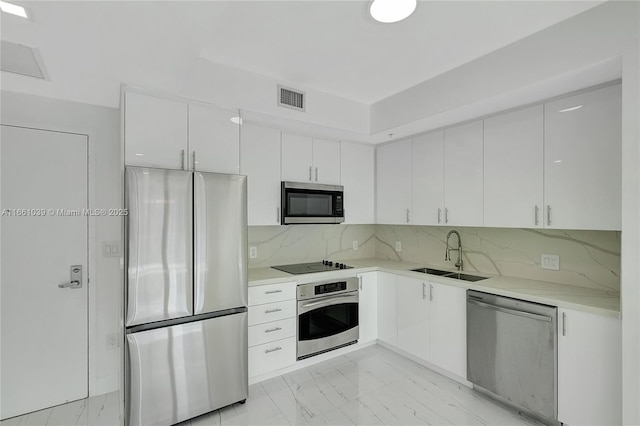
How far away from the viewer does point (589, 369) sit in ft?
6.51

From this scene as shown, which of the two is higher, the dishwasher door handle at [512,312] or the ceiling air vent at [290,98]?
the ceiling air vent at [290,98]

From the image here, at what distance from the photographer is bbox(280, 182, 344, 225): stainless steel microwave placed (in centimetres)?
313

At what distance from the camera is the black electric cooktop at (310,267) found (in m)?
3.16

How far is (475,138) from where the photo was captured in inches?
112

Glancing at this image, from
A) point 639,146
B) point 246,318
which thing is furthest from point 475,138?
point 246,318

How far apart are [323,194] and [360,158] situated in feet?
2.33

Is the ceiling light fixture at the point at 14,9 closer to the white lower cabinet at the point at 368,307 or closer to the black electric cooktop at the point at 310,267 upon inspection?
the black electric cooktop at the point at 310,267

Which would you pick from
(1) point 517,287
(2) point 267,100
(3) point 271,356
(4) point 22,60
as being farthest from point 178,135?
(1) point 517,287

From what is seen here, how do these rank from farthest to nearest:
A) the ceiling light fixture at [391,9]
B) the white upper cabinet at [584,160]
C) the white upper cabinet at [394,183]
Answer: the white upper cabinet at [394,183], the white upper cabinet at [584,160], the ceiling light fixture at [391,9]

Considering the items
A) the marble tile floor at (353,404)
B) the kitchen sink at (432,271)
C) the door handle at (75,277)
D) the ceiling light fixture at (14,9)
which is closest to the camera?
the ceiling light fixture at (14,9)

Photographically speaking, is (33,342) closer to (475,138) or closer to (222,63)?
(222,63)

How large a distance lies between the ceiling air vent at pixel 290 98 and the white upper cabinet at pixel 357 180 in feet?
2.95

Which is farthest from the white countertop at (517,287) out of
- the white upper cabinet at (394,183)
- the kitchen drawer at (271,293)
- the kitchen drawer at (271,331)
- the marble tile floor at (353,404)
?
the marble tile floor at (353,404)

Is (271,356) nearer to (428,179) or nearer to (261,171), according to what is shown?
(261,171)
